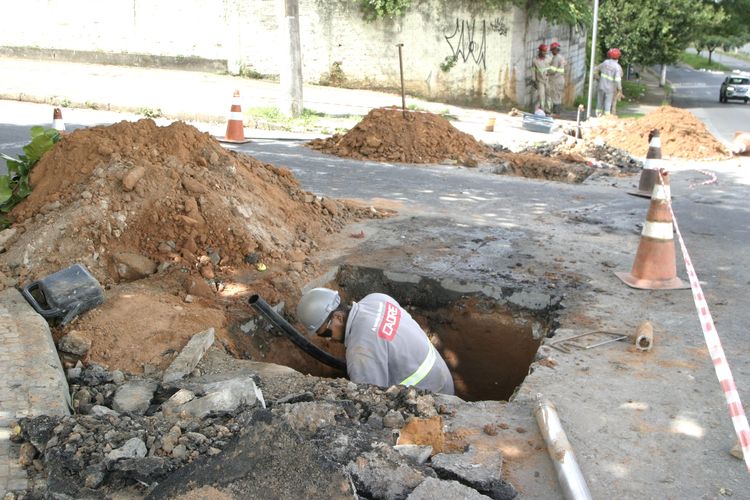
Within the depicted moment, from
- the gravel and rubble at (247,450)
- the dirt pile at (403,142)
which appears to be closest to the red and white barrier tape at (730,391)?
the gravel and rubble at (247,450)

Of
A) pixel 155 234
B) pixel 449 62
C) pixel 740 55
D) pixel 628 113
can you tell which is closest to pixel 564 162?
pixel 155 234

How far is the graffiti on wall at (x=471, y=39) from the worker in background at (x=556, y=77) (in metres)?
1.43

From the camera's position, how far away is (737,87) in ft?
102

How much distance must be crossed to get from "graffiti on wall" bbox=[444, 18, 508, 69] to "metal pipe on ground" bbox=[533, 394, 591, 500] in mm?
17038

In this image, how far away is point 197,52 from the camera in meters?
20.8

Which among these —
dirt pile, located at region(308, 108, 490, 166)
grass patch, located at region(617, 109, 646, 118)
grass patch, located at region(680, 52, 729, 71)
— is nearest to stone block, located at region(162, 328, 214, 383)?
dirt pile, located at region(308, 108, 490, 166)

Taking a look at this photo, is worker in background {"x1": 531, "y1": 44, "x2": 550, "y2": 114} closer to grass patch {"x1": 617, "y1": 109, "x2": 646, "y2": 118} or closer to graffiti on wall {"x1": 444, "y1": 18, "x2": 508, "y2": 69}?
graffiti on wall {"x1": 444, "y1": 18, "x2": 508, "y2": 69}

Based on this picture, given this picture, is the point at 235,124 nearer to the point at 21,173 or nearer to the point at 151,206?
the point at 21,173

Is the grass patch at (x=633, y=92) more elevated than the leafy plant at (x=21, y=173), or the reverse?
the leafy plant at (x=21, y=173)

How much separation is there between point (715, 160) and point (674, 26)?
17500 millimetres

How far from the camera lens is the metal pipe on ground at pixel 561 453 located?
3.25 m

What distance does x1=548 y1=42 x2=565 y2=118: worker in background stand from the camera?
20.0 meters

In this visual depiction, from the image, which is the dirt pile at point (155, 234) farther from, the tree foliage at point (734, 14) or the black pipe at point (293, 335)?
the tree foliage at point (734, 14)

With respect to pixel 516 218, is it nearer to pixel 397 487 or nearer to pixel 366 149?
pixel 366 149
